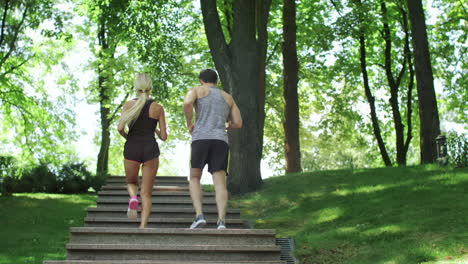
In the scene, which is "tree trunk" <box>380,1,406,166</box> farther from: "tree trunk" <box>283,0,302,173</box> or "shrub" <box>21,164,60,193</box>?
"shrub" <box>21,164,60,193</box>

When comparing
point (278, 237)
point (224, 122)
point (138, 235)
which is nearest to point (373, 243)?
point (278, 237)

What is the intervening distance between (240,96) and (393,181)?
13.8ft

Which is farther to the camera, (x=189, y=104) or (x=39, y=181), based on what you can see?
(x=39, y=181)

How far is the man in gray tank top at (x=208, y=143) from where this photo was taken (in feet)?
26.3

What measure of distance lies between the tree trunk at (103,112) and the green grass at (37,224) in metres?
7.95

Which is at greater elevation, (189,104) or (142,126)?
(189,104)

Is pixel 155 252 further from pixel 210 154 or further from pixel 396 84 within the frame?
pixel 396 84

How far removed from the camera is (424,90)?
17094 millimetres

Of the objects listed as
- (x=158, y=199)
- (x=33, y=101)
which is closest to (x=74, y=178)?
(x=33, y=101)

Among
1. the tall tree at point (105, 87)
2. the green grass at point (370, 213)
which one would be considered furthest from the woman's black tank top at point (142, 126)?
the tall tree at point (105, 87)

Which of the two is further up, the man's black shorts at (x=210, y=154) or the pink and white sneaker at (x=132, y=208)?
the man's black shorts at (x=210, y=154)

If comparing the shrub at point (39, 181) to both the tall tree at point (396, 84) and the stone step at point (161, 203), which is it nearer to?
the stone step at point (161, 203)

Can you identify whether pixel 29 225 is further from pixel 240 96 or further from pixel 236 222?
pixel 236 222

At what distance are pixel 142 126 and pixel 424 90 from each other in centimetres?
1138
